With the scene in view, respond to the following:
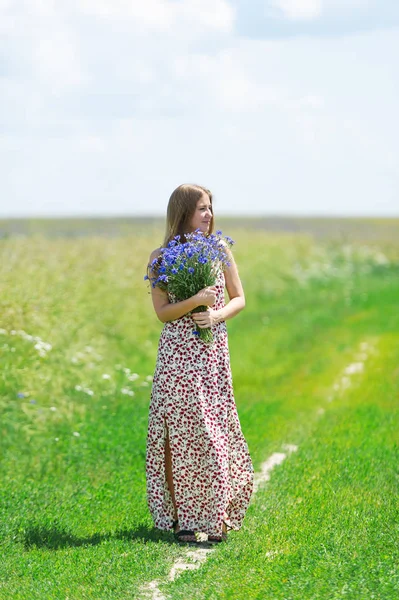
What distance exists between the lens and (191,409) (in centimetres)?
678

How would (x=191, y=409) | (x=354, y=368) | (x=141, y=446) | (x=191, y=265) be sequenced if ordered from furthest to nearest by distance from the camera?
(x=354, y=368) → (x=141, y=446) → (x=191, y=409) → (x=191, y=265)

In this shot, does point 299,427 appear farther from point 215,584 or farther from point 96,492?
point 215,584

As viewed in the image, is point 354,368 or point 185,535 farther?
point 354,368

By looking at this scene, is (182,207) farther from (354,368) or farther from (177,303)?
(354,368)

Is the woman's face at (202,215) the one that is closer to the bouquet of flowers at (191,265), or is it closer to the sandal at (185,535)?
the bouquet of flowers at (191,265)

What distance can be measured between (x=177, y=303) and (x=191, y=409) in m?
0.76

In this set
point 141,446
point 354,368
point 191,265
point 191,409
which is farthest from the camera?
point 354,368

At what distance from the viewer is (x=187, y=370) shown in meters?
6.76

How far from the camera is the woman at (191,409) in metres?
6.77

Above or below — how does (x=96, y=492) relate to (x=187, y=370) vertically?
below

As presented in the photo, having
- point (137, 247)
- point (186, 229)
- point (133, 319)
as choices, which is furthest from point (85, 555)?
point (137, 247)

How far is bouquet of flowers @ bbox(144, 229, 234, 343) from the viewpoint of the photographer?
6.62 metres

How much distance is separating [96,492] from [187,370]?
1.96m

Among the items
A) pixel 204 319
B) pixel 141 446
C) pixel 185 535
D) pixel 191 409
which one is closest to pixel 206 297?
pixel 204 319
